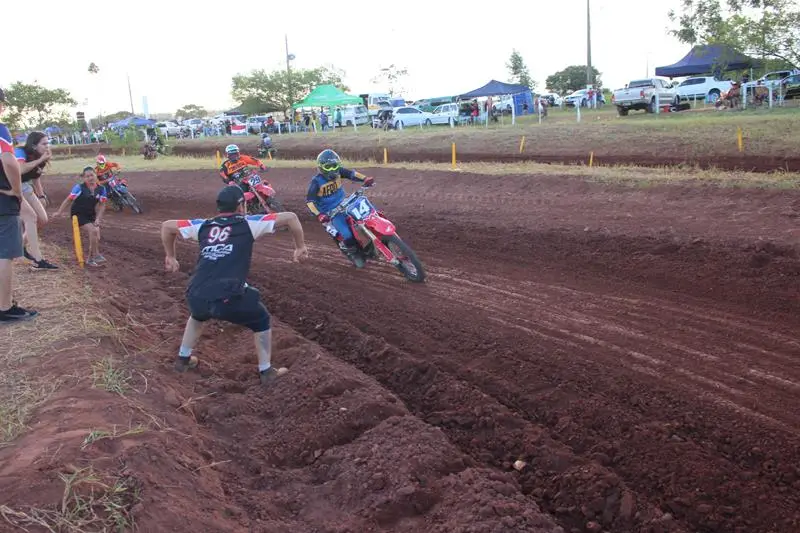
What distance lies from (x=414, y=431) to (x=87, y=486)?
209 centimetres

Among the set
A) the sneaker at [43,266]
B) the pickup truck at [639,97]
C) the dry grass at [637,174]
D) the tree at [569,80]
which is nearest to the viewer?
the sneaker at [43,266]

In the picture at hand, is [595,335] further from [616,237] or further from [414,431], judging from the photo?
[616,237]

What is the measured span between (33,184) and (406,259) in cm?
576

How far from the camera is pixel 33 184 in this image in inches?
386

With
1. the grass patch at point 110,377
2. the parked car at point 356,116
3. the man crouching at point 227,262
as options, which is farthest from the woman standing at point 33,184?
the parked car at point 356,116

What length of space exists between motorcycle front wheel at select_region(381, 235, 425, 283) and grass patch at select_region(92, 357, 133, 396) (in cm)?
420

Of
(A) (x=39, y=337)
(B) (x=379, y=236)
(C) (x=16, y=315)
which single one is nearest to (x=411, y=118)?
(B) (x=379, y=236)

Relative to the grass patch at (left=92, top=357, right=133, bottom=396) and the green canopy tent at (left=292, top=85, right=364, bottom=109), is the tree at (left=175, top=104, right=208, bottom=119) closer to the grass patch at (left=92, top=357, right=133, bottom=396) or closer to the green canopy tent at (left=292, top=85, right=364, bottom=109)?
the green canopy tent at (left=292, top=85, right=364, bottom=109)

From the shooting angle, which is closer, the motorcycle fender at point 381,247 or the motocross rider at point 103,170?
the motorcycle fender at point 381,247

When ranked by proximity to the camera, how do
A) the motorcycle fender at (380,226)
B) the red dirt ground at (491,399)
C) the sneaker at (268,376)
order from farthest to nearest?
the motorcycle fender at (380,226) < the sneaker at (268,376) < the red dirt ground at (491,399)

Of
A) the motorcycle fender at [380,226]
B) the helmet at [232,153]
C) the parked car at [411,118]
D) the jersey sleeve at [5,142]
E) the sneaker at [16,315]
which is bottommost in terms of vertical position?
the sneaker at [16,315]

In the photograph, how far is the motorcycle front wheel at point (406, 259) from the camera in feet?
28.7

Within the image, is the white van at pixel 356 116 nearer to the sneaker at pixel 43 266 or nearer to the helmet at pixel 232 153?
the helmet at pixel 232 153

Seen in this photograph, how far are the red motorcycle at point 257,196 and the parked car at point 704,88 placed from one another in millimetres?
31717
